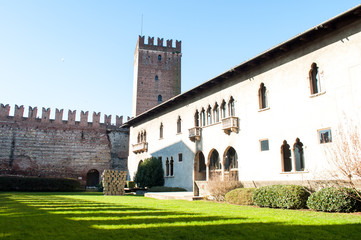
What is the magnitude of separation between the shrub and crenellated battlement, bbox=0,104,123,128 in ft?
84.3

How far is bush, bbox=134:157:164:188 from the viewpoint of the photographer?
25891mm

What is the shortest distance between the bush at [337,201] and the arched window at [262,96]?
6.34 meters

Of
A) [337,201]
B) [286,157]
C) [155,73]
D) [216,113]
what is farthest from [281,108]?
[155,73]

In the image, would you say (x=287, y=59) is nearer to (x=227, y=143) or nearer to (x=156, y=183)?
(x=227, y=143)

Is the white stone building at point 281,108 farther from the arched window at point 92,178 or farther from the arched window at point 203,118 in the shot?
the arched window at point 92,178

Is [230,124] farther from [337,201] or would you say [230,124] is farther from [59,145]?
[59,145]

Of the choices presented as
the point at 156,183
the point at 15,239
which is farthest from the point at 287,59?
the point at 156,183

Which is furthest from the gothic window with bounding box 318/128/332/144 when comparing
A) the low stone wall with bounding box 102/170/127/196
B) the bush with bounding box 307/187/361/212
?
the low stone wall with bounding box 102/170/127/196

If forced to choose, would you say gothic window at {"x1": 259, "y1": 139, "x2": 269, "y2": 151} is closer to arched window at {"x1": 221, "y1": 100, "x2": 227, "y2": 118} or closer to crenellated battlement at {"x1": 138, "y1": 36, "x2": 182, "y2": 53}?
arched window at {"x1": 221, "y1": 100, "x2": 227, "y2": 118}

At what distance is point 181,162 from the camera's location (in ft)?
76.2

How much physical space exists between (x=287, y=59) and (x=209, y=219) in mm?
9864

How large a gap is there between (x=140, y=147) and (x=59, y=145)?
39.0ft

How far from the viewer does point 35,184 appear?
2769 centimetres

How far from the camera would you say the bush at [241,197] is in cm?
1310
